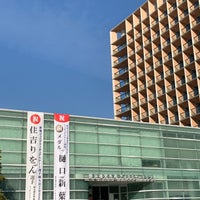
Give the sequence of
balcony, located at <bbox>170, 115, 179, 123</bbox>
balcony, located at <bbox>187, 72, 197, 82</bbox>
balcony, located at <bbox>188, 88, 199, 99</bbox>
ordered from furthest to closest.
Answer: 1. balcony, located at <bbox>170, 115, 179, 123</bbox>
2. balcony, located at <bbox>187, 72, 197, 82</bbox>
3. balcony, located at <bbox>188, 88, 199, 99</bbox>

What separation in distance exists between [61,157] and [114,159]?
5.69 m

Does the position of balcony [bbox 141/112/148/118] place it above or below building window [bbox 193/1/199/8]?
below

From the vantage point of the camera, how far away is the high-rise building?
58062 mm

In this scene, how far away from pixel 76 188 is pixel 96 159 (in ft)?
11.3

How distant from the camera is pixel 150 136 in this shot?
3959 cm

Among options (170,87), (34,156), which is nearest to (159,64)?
(170,87)

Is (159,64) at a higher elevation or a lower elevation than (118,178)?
higher

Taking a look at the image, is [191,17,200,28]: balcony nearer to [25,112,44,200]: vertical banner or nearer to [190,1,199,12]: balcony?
[190,1,199,12]: balcony

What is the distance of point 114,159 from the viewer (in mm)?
36938

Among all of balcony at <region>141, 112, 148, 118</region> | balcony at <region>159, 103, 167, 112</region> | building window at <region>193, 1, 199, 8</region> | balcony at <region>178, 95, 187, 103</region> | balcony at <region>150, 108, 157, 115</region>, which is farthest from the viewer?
balcony at <region>141, 112, 148, 118</region>

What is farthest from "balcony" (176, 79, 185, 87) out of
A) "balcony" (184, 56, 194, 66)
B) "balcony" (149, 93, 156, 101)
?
"balcony" (149, 93, 156, 101)

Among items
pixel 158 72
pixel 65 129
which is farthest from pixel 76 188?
pixel 158 72

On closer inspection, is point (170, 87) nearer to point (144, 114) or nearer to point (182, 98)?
point (182, 98)

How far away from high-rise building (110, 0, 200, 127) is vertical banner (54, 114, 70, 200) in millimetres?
26712
